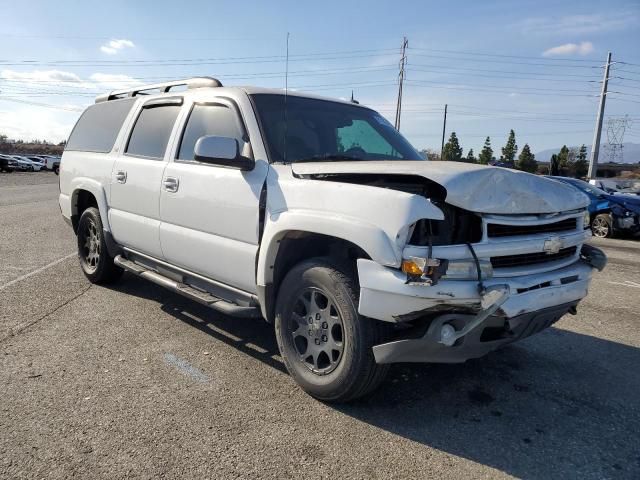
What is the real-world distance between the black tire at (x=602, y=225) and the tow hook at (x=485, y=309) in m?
12.5

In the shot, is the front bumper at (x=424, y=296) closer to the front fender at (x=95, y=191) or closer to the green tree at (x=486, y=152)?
the front fender at (x=95, y=191)

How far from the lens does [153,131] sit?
15.9 ft

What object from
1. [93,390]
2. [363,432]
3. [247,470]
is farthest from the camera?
[93,390]

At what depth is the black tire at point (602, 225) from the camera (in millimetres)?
13202

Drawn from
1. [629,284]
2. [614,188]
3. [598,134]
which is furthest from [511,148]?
[629,284]

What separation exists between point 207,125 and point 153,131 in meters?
0.95

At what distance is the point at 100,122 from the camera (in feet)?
19.5

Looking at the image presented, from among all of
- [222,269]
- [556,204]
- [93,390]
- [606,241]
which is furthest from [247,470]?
[606,241]

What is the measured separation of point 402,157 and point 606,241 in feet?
34.6

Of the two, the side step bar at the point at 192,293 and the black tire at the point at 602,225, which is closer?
the side step bar at the point at 192,293

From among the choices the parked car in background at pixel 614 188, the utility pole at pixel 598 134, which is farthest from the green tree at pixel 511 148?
the parked car in background at pixel 614 188

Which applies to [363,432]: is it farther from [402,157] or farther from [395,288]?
[402,157]

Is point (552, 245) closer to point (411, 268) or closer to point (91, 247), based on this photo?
point (411, 268)

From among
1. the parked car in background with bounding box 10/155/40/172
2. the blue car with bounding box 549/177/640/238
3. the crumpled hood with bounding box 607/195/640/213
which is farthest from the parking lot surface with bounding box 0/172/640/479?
the parked car in background with bounding box 10/155/40/172
